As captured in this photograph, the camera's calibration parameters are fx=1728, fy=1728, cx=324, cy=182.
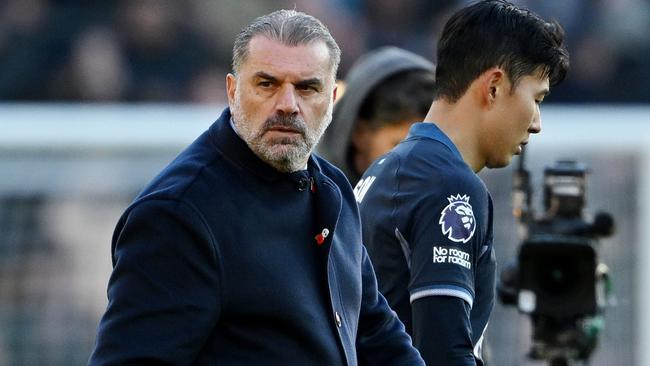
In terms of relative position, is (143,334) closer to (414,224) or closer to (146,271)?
(146,271)

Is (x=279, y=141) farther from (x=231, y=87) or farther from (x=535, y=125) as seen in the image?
(x=535, y=125)

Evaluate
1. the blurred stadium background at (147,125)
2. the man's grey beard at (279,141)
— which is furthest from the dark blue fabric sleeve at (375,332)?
the blurred stadium background at (147,125)

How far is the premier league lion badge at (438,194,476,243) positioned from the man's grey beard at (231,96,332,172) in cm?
61

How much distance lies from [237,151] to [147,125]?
19.1ft

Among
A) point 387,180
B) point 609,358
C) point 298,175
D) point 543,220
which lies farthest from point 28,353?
point 298,175

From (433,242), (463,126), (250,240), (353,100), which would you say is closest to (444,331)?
(433,242)

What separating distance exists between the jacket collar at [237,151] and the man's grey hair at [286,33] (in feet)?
0.40

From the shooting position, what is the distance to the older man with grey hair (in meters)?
3.16

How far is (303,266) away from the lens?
341 centimetres

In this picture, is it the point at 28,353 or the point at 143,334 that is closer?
the point at 143,334

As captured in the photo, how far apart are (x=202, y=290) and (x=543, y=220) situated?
2.69 meters

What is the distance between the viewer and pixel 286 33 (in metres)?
3.37

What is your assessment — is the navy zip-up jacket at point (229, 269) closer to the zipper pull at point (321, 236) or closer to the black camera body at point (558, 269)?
the zipper pull at point (321, 236)

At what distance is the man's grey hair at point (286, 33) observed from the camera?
3.37 m
